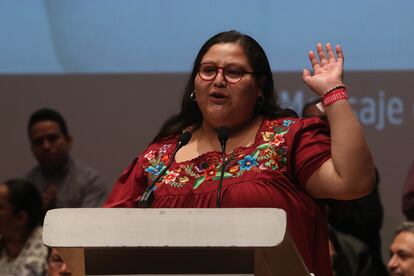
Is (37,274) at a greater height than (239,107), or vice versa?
(239,107)

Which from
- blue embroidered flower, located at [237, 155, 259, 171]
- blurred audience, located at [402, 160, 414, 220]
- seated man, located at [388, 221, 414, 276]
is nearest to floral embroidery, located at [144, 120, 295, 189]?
blue embroidered flower, located at [237, 155, 259, 171]

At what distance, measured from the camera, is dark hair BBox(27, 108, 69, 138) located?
4715mm

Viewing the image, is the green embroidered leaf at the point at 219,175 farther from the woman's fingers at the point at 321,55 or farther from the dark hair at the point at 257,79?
the woman's fingers at the point at 321,55

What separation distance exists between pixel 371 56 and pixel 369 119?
0.29 meters

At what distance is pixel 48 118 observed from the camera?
4734 millimetres

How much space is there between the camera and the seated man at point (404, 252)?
3.63 metres

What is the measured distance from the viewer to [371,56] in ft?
14.1

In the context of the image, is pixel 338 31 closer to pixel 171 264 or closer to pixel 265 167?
pixel 265 167

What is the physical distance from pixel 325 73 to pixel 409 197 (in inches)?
73.9

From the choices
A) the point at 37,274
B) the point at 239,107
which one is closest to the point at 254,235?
the point at 239,107

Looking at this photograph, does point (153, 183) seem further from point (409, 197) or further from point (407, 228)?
point (409, 197)

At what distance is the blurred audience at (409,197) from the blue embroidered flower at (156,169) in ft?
6.12

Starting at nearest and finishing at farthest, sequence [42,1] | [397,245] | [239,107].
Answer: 1. [239,107]
2. [397,245]
3. [42,1]

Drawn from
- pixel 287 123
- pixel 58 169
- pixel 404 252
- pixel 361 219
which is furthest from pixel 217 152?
pixel 58 169
